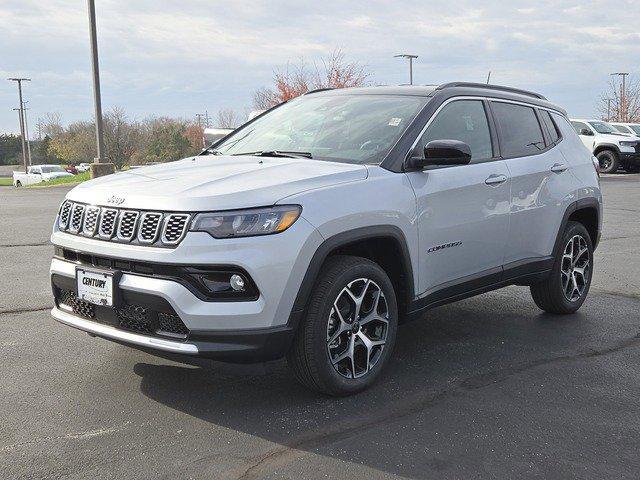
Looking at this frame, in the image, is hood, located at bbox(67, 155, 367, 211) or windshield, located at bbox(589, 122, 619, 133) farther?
windshield, located at bbox(589, 122, 619, 133)

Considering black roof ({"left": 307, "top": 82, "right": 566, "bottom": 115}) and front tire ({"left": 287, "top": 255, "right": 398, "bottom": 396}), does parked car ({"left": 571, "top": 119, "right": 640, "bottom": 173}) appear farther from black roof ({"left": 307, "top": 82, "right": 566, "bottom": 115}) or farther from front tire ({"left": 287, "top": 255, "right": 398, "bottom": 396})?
front tire ({"left": 287, "top": 255, "right": 398, "bottom": 396})

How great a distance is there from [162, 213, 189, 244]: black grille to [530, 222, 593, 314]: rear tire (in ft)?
10.9

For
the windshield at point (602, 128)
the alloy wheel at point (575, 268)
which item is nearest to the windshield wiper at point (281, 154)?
the alloy wheel at point (575, 268)

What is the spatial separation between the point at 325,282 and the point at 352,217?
38 cm

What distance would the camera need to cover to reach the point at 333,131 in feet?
15.0

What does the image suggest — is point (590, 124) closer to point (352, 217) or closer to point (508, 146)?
point (508, 146)

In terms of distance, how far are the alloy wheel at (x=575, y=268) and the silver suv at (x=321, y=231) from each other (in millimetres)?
311

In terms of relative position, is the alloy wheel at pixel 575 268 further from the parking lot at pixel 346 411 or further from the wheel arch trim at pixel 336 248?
the wheel arch trim at pixel 336 248

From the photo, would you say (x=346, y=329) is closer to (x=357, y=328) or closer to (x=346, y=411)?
(x=357, y=328)

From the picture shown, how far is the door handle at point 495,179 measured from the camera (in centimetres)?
470

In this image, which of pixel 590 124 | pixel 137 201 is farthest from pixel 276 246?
pixel 590 124

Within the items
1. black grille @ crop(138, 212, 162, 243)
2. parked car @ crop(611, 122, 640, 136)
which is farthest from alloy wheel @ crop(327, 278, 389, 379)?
parked car @ crop(611, 122, 640, 136)

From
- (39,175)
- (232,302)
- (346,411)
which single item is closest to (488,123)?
(346,411)

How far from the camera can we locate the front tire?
3580 mm
